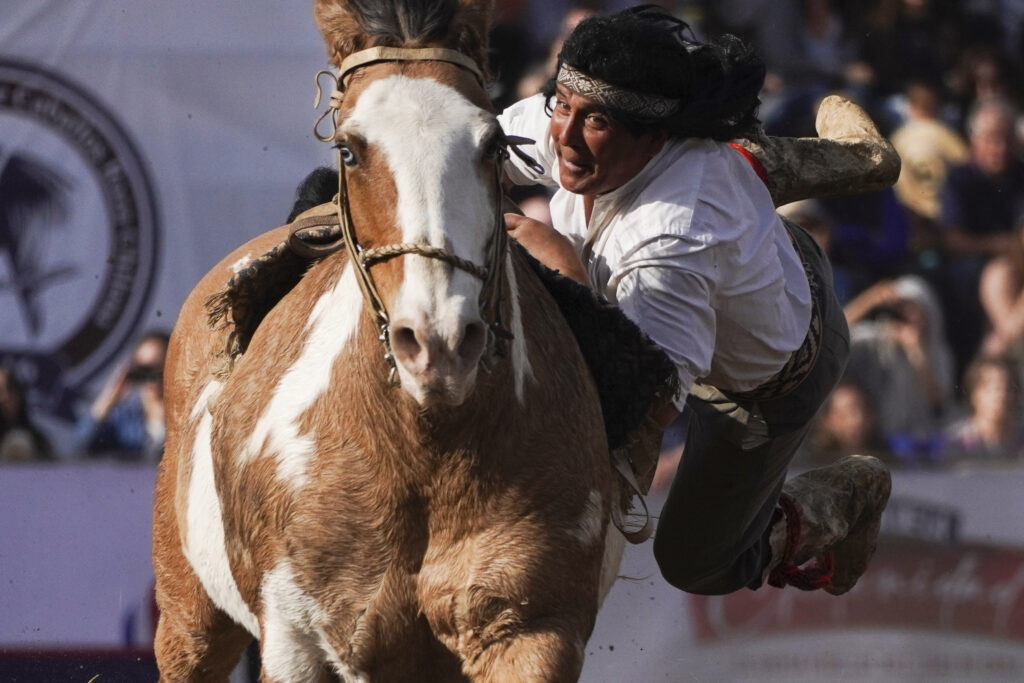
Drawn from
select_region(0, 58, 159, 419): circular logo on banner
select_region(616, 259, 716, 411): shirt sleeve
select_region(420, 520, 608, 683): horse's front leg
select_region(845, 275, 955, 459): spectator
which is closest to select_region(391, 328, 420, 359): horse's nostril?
select_region(420, 520, 608, 683): horse's front leg

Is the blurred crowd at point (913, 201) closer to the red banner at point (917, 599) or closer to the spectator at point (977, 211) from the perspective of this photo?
the spectator at point (977, 211)

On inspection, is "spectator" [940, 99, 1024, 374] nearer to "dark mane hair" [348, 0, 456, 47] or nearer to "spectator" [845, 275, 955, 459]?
"spectator" [845, 275, 955, 459]

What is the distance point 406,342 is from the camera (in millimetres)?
2465

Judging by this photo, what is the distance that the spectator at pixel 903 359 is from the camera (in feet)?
20.9

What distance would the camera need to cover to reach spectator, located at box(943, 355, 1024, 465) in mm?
6254

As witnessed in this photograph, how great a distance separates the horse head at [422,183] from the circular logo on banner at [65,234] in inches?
132

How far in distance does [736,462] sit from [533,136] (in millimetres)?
962

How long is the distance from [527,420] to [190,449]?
1.03m

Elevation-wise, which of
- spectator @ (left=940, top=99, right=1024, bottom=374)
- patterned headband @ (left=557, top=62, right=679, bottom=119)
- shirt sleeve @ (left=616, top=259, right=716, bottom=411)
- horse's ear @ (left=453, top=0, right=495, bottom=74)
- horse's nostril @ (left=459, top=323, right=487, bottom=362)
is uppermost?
horse's ear @ (left=453, top=0, right=495, bottom=74)

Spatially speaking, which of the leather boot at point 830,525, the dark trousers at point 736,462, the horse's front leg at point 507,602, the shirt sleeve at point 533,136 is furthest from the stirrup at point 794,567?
the horse's front leg at point 507,602

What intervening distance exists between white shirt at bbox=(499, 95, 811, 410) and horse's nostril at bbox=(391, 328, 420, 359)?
0.72 metres

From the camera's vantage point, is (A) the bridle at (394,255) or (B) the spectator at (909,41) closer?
(A) the bridle at (394,255)

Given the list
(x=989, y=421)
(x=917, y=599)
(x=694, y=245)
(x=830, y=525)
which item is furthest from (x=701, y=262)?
(x=989, y=421)

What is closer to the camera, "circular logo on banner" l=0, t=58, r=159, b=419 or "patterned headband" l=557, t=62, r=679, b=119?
"patterned headband" l=557, t=62, r=679, b=119
